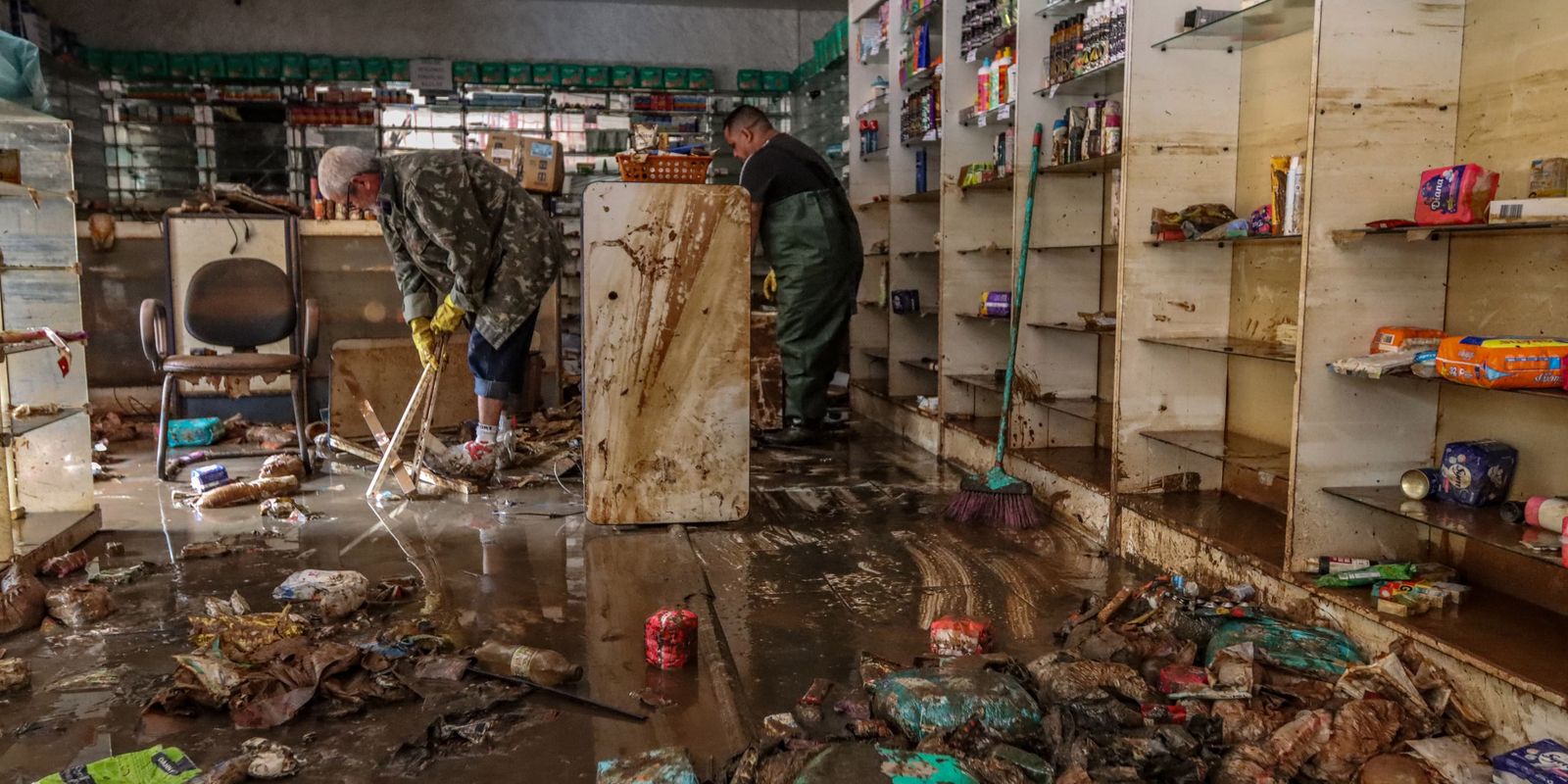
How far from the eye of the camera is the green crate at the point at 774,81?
11.6 meters

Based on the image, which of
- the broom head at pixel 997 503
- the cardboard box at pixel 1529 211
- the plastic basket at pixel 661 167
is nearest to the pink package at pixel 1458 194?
the cardboard box at pixel 1529 211

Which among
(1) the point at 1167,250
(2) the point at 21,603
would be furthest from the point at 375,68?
(1) the point at 1167,250

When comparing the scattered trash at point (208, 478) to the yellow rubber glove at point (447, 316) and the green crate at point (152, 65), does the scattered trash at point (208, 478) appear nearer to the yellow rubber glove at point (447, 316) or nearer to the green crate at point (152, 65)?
the yellow rubber glove at point (447, 316)

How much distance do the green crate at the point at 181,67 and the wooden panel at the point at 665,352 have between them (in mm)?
9101

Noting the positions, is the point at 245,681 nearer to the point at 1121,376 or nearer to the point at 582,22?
the point at 1121,376

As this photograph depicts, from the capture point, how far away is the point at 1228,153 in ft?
12.3

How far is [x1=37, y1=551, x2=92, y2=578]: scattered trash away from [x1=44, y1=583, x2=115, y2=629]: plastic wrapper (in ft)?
1.14

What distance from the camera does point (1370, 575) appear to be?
2773mm

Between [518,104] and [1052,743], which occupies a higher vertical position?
[518,104]

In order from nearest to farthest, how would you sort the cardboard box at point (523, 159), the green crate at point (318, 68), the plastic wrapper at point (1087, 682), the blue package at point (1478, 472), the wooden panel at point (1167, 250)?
the plastic wrapper at point (1087, 682), the blue package at point (1478, 472), the wooden panel at point (1167, 250), the cardboard box at point (523, 159), the green crate at point (318, 68)

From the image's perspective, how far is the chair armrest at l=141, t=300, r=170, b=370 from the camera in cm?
498

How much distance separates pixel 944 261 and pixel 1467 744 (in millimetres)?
3638

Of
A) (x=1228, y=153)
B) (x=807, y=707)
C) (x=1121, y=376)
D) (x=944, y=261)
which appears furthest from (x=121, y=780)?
(x=944, y=261)

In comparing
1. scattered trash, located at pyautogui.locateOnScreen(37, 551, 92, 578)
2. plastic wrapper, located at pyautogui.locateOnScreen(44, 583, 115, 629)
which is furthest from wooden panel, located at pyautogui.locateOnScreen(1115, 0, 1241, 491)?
scattered trash, located at pyautogui.locateOnScreen(37, 551, 92, 578)
